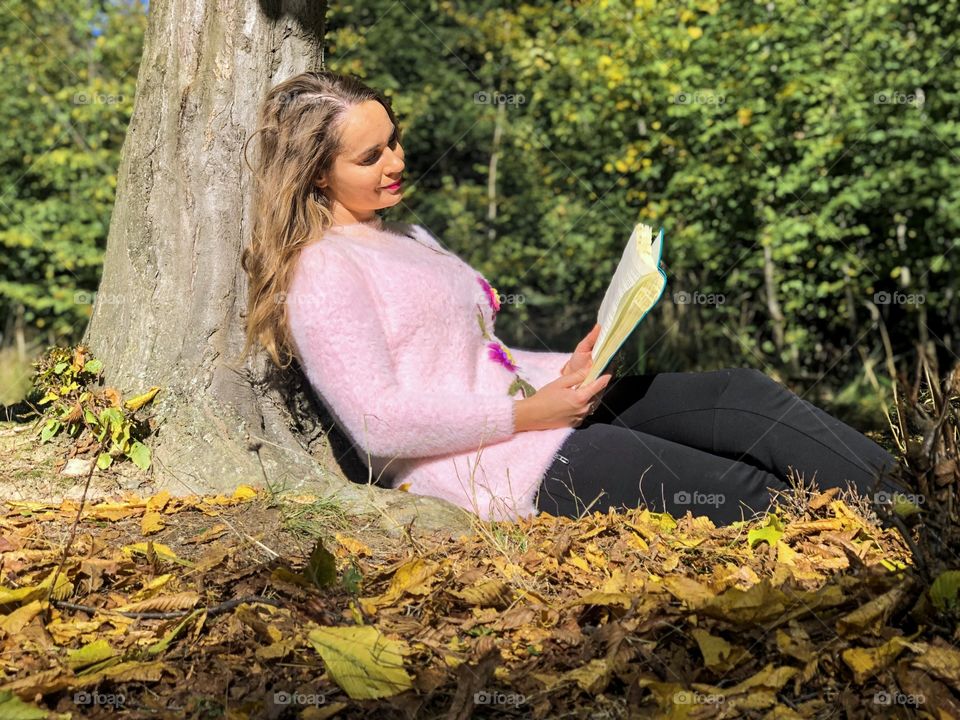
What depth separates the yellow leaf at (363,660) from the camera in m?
1.73

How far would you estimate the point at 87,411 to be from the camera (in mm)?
2809

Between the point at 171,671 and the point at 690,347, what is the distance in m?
4.77

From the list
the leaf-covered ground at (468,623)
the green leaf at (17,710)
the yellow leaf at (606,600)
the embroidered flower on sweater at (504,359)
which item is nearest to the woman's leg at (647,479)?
the leaf-covered ground at (468,623)

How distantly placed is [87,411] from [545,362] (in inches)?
52.7

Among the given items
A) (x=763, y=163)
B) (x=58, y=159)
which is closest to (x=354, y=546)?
(x=763, y=163)

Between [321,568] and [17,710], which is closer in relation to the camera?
[17,710]

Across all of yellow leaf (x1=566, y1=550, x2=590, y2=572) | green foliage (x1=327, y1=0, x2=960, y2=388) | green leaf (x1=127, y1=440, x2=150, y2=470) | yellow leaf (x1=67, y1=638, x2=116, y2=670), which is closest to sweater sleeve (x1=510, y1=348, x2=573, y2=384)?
yellow leaf (x1=566, y1=550, x2=590, y2=572)

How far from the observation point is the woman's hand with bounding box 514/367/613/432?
2586 mm

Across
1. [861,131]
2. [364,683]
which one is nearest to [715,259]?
[861,131]

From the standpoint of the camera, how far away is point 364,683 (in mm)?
1740

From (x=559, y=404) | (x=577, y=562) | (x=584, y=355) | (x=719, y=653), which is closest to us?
(x=719, y=653)

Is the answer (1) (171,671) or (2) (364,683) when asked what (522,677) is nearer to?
(2) (364,683)

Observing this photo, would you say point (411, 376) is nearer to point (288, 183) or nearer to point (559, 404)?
point (559, 404)

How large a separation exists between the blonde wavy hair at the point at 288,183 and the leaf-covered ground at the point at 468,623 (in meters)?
0.59
